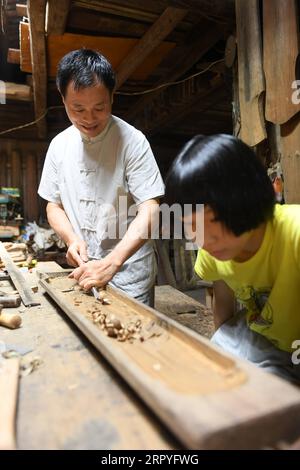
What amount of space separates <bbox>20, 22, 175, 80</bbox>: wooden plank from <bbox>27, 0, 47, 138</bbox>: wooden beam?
10cm

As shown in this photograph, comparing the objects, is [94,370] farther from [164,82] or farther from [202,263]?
[164,82]

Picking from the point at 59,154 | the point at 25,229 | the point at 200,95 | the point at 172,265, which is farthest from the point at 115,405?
the point at 172,265

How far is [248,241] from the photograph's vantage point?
144 cm

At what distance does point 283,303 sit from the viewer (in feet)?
4.89

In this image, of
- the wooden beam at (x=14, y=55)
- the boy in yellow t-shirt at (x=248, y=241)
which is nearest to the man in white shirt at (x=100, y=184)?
the boy in yellow t-shirt at (x=248, y=241)

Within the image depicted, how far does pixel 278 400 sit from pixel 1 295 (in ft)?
5.69

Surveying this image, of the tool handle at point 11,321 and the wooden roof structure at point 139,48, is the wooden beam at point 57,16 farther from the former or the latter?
the tool handle at point 11,321

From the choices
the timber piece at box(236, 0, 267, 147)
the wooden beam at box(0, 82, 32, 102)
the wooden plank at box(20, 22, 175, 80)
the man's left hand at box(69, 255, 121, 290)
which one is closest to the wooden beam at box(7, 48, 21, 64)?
the wooden plank at box(20, 22, 175, 80)

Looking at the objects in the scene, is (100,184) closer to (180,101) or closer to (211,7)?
(211,7)

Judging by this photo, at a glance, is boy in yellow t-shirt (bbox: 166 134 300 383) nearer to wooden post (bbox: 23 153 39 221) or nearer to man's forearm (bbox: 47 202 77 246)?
man's forearm (bbox: 47 202 77 246)

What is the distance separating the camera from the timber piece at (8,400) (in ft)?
2.60

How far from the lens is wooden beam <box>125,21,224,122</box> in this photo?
338cm

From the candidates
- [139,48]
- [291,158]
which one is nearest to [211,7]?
[139,48]

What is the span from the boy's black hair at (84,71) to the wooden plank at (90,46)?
1.53m
